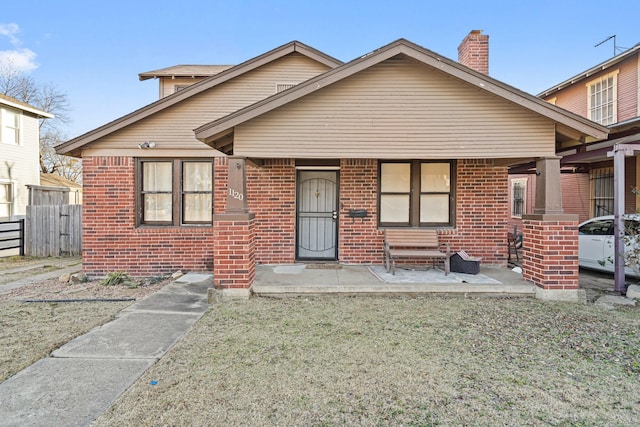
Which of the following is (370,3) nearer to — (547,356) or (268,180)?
Answer: (268,180)

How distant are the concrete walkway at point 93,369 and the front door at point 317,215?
3.00 metres

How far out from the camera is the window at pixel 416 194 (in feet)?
24.6

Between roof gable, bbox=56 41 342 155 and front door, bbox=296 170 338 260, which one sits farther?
front door, bbox=296 170 338 260

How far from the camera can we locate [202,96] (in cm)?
771

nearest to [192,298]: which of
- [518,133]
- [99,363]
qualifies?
[99,363]

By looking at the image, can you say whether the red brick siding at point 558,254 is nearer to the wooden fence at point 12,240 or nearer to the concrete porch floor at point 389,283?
the concrete porch floor at point 389,283

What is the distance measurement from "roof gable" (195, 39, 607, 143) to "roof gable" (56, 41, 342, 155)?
8.74 ft

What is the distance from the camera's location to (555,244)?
5426mm

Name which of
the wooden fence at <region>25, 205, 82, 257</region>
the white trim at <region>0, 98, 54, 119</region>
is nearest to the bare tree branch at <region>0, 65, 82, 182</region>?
the white trim at <region>0, 98, 54, 119</region>

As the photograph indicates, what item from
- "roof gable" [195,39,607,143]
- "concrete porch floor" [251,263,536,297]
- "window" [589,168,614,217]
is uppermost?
"roof gable" [195,39,607,143]

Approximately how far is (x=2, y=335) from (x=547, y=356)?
250 inches

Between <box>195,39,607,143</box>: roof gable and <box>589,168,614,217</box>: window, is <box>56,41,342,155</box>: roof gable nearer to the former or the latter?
<box>195,39,607,143</box>: roof gable

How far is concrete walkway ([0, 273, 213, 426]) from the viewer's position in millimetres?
2604

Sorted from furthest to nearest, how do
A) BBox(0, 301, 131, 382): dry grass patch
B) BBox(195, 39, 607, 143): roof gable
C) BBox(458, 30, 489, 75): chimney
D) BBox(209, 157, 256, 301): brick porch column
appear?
1. BBox(458, 30, 489, 75): chimney
2. BBox(209, 157, 256, 301): brick porch column
3. BBox(195, 39, 607, 143): roof gable
4. BBox(0, 301, 131, 382): dry grass patch
